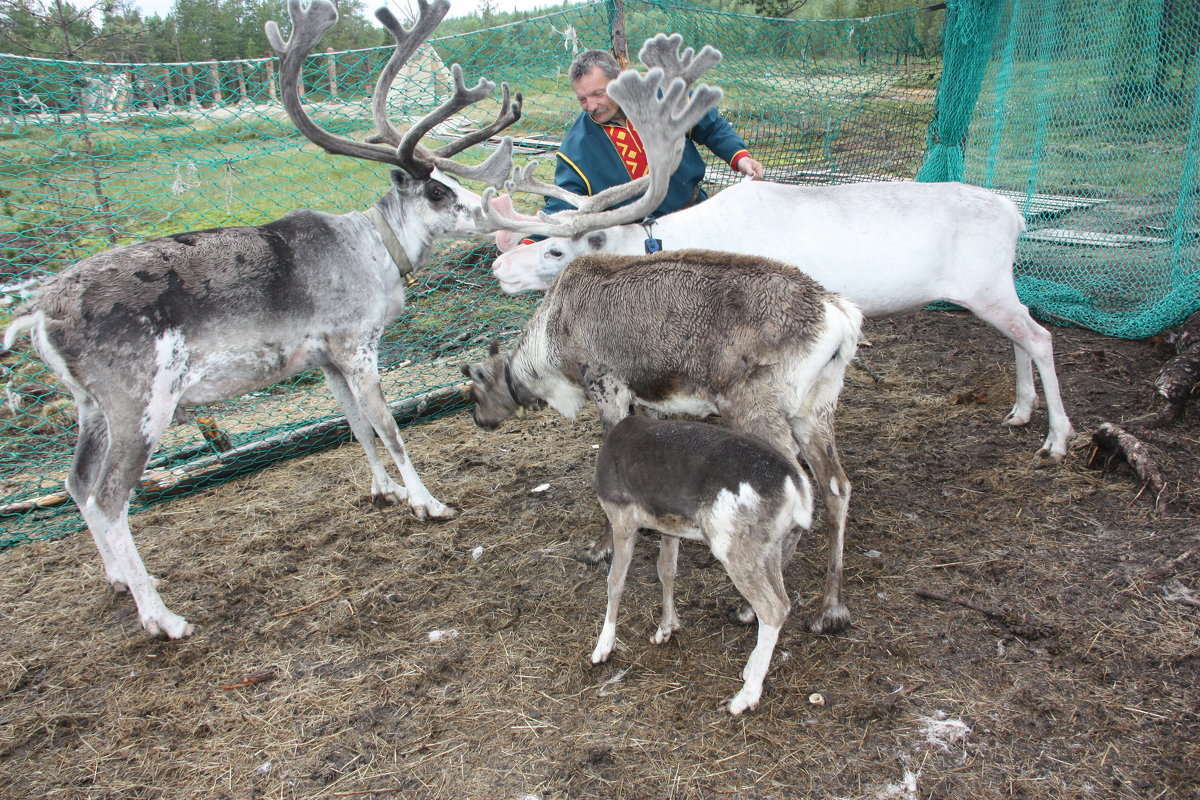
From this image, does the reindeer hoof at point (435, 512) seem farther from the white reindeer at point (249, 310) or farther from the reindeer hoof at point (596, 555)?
the reindeer hoof at point (596, 555)

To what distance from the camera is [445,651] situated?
11.1 feet

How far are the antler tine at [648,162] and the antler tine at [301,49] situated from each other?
91cm

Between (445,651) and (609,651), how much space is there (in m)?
Answer: 0.73

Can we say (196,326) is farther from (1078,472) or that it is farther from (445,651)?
(1078,472)

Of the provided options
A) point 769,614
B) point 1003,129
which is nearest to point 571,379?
point 769,614

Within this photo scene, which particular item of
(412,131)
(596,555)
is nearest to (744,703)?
(596,555)

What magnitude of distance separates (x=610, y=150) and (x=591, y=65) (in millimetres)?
546

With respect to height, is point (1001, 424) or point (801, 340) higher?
point (801, 340)

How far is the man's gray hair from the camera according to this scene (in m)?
5.00

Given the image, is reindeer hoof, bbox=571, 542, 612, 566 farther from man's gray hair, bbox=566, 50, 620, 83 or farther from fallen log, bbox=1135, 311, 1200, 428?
fallen log, bbox=1135, 311, 1200, 428

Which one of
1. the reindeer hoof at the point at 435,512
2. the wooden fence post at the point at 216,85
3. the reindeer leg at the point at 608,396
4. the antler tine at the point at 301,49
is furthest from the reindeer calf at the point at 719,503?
the wooden fence post at the point at 216,85

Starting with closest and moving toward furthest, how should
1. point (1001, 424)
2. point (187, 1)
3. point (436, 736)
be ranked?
point (436, 736)
point (1001, 424)
point (187, 1)

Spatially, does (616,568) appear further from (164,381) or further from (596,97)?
(596,97)

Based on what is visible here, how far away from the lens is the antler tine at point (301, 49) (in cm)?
396
